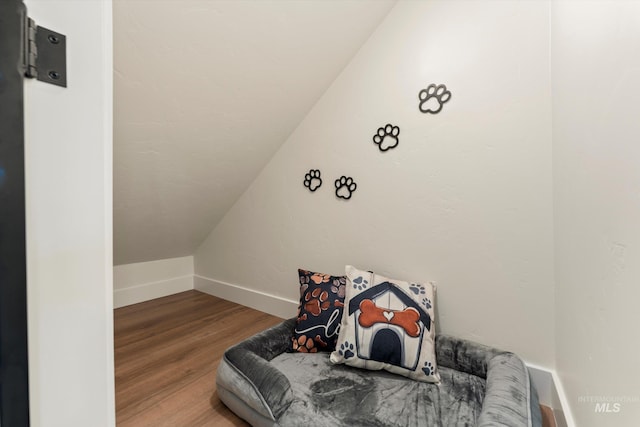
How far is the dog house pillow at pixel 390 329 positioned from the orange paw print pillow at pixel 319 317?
98 millimetres

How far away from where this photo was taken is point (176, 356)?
1.83m

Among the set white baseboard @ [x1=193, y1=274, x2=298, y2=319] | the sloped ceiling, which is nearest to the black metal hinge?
the sloped ceiling

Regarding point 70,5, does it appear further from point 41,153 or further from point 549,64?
point 549,64

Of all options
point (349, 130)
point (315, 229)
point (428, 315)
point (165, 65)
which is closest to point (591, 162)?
point (428, 315)

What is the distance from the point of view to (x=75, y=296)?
0.50 metres

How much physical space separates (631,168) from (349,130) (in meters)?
1.49

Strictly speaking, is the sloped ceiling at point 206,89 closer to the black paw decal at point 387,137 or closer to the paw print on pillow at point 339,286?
the black paw decal at point 387,137

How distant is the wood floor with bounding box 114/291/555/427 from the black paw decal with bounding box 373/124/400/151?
61.6 inches

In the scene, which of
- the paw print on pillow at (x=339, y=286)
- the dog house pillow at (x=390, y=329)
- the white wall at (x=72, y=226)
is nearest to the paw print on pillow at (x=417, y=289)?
the dog house pillow at (x=390, y=329)

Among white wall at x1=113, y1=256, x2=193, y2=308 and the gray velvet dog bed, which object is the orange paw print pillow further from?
white wall at x1=113, y1=256, x2=193, y2=308

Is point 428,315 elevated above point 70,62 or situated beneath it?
situated beneath

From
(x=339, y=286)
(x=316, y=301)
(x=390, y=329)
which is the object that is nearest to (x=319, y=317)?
(x=316, y=301)

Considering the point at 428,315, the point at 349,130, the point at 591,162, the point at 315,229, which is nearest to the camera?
the point at 591,162

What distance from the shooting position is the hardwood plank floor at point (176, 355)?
4.45 feet
